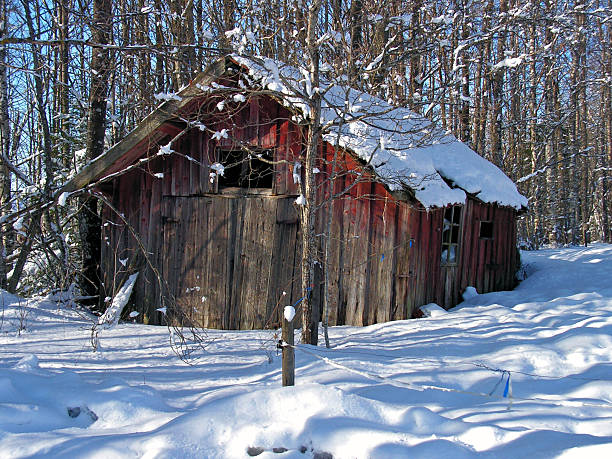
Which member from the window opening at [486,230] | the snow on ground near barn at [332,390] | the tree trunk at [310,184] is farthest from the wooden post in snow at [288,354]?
the window opening at [486,230]

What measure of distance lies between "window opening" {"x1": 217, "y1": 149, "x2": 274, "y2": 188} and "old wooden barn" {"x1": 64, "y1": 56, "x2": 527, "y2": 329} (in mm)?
45

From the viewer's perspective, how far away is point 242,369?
5422 mm

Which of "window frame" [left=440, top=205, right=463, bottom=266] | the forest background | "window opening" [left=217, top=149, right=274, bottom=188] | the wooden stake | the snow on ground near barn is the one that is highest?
the forest background

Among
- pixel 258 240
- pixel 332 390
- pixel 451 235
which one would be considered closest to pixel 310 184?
pixel 258 240

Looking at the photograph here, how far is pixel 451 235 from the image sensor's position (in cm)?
1013

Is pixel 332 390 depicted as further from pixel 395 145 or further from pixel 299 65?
pixel 395 145

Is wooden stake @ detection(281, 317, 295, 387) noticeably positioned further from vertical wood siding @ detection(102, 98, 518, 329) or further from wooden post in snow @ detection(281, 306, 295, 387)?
vertical wood siding @ detection(102, 98, 518, 329)

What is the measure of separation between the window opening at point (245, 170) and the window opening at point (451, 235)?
3917 mm

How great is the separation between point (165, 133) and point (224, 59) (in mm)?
2057

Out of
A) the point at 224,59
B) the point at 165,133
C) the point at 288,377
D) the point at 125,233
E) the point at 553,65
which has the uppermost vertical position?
the point at 553,65

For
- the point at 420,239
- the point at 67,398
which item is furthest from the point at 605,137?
the point at 67,398

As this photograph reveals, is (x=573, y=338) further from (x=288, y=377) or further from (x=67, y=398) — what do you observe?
(x=67, y=398)

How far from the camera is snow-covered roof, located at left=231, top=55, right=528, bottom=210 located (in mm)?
6090

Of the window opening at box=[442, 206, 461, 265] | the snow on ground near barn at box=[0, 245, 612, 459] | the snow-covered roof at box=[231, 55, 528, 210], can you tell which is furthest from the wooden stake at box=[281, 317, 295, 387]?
the window opening at box=[442, 206, 461, 265]
